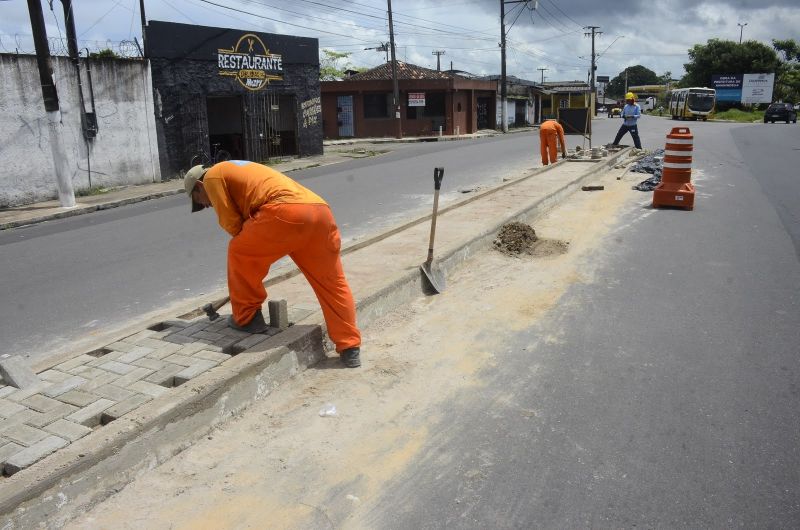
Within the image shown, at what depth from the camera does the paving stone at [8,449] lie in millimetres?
3103

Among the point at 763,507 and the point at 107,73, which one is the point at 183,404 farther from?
the point at 107,73

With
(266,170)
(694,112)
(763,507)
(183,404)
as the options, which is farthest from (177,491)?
(694,112)

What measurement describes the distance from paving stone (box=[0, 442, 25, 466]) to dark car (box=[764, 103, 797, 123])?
54.2 m

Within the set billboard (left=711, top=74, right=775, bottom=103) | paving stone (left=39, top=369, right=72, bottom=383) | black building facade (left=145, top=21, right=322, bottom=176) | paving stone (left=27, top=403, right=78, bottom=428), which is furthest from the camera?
billboard (left=711, top=74, right=775, bottom=103)

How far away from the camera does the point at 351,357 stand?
4.57 metres

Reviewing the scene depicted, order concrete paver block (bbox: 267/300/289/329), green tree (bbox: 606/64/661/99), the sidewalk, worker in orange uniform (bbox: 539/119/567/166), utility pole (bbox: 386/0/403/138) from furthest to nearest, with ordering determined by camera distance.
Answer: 1. green tree (bbox: 606/64/661/99)
2. utility pole (bbox: 386/0/403/138)
3. worker in orange uniform (bbox: 539/119/567/166)
4. the sidewalk
5. concrete paver block (bbox: 267/300/289/329)

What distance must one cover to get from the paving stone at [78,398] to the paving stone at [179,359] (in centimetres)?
57

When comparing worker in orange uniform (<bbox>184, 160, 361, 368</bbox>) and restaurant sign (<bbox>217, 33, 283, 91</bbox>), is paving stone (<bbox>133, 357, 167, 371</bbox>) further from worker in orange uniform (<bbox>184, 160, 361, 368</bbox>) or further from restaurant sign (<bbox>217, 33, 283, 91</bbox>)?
restaurant sign (<bbox>217, 33, 283, 91</bbox>)

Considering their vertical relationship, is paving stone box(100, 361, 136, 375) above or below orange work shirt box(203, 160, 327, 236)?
below

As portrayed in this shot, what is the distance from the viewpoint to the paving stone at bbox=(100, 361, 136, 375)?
410 cm

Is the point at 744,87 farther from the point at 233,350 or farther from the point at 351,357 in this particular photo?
the point at 233,350

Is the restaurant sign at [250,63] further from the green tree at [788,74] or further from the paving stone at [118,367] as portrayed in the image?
the green tree at [788,74]

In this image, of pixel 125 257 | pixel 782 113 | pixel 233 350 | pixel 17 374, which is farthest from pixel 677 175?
pixel 782 113

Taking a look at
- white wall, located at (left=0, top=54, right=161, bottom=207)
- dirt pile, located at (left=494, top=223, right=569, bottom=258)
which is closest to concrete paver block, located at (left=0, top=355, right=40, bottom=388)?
dirt pile, located at (left=494, top=223, right=569, bottom=258)
